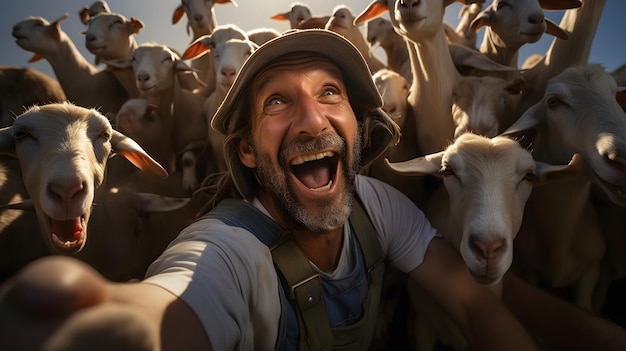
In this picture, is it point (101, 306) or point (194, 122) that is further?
point (194, 122)

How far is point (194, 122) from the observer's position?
503cm

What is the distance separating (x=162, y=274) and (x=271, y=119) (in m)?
1.00

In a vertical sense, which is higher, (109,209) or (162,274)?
(162,274)

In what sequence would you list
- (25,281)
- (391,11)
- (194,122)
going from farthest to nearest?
(194,122) → (391,11) → (25,281)

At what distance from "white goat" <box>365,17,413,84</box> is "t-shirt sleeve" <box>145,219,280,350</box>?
3.80 m

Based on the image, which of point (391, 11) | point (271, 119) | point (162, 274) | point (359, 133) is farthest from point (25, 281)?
point (391, 11)

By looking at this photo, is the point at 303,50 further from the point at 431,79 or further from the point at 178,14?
the point at 178,14

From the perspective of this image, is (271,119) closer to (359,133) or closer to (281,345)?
(359,133)

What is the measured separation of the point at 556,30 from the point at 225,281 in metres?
3.57

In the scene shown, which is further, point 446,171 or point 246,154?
point 446,171

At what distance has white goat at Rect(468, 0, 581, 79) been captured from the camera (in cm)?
357

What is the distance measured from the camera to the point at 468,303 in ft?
7.78

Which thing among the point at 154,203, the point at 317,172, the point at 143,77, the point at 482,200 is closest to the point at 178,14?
the point at 143,77

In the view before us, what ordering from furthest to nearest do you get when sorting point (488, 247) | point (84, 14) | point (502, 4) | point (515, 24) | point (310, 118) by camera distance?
point (84, 14) → point (502, 4) → point (515, 24) → point (310, 118) → point (488, 247)
